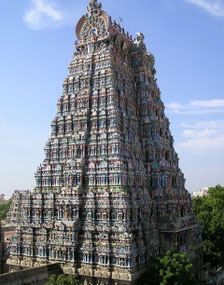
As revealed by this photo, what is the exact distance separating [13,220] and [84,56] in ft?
176

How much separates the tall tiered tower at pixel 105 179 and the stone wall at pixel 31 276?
1809 millimetres

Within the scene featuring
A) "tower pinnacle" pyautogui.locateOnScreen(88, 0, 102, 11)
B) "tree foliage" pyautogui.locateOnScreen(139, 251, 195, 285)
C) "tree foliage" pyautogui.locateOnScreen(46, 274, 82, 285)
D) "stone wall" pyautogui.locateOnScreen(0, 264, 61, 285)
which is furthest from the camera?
"tower pinnacle" pyautogui.locateOnScreen(88, 0, 102, 11)

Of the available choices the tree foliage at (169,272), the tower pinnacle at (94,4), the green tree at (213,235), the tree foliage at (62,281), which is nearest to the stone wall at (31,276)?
the tree foliage at (62,281)

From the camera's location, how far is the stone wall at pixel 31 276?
31.8 m

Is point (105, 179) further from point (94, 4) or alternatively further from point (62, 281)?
point (94, 4)

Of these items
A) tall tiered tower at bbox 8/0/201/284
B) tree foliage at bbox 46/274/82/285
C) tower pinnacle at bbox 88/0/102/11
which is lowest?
tree foliage at bbox 46/274/82/285

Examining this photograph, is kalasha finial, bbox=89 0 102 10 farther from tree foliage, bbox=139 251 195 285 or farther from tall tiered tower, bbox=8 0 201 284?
tree foliage, bbox=139 251 195 285

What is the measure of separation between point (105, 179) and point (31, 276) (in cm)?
1377

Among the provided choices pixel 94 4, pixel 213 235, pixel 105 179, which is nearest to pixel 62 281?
pixel 105 179

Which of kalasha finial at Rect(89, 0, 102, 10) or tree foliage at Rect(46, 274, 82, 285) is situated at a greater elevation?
kalasha finial at Rect(89, 0, 102, 10)

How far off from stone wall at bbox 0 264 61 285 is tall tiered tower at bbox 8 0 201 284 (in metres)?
1.81

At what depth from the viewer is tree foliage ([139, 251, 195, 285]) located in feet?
109

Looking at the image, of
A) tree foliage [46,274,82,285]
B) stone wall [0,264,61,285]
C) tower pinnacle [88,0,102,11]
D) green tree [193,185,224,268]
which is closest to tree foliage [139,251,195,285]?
tree foliage [46,274,82,285]

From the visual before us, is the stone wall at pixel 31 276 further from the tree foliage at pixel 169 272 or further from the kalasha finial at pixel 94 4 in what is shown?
the kalasha finial at pixel 94 4
